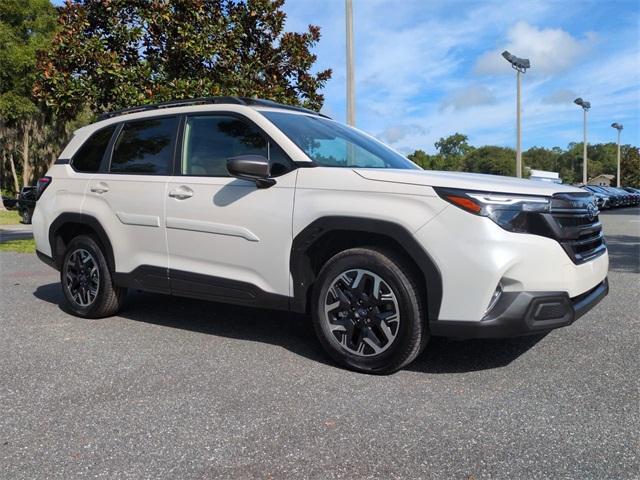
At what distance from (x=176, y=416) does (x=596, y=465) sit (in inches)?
81.6

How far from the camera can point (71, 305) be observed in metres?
5.43

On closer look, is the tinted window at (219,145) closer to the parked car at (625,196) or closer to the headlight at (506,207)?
the headlight at (506,207)

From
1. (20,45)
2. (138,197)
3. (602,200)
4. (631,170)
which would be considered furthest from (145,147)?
(631,170)

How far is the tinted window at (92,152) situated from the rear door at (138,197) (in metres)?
0.15

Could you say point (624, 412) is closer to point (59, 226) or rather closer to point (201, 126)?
point (201, 126)

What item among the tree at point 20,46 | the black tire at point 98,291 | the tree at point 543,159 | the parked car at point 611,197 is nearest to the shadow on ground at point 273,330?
the black tire at point 98,291

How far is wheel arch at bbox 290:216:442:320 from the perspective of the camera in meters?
3.47

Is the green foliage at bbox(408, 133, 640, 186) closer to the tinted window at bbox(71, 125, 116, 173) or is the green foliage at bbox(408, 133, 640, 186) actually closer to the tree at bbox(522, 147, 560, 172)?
the tree at bbox(522, 147, 560, 172)

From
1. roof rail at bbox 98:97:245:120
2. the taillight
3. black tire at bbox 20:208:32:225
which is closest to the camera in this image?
roof rail at bbox 98:97:245:120

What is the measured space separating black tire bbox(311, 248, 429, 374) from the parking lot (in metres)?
0.11

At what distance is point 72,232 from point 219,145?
205 centimetres

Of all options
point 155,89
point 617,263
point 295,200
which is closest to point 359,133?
point 295,200

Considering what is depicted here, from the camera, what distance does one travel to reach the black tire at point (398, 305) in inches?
139

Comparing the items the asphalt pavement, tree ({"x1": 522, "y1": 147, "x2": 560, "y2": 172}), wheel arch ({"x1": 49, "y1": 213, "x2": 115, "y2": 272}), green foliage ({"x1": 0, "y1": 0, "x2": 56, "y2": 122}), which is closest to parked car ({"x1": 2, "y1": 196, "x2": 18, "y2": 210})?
green foliage ({"x1": 0, "y1": 0, "x2": 56, "y2": 122})
